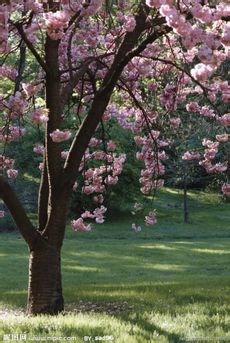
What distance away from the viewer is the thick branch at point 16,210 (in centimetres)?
648

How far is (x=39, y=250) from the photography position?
677 centimetres


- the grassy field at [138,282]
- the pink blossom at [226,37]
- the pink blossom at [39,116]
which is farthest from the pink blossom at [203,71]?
the grassy field at [138,282]

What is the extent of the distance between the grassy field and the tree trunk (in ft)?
0.87

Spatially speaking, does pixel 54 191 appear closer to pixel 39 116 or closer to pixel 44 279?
pixel 44 279

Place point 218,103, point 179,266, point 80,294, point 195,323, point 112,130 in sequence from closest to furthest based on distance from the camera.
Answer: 1. point 195,323
2. point 80,294
3. point 179,266
4. point 218,103
5. point 112,130

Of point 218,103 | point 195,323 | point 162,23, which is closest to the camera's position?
point 195,323

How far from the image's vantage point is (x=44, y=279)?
676 centimetres

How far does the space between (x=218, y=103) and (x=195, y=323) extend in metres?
15.8

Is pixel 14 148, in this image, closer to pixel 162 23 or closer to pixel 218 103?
pixel 218 103

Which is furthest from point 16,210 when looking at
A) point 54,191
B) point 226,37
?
point 226,37

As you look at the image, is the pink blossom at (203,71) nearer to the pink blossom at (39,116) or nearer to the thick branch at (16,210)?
the pink blossom at (39,116)

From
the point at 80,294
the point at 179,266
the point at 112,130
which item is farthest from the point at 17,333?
the point at 112,130

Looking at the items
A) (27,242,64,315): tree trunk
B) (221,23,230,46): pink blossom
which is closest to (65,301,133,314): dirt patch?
(27,242,64,315): tree trunk

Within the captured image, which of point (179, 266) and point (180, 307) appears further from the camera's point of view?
point (179, 266)
